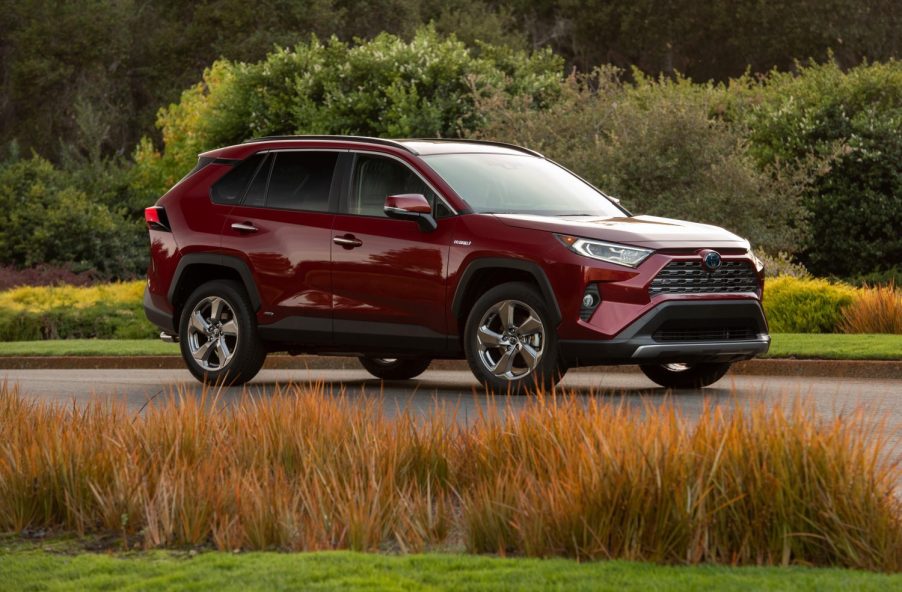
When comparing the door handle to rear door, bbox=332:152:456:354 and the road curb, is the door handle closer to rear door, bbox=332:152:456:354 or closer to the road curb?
rear door, bbox=332:152:456:354

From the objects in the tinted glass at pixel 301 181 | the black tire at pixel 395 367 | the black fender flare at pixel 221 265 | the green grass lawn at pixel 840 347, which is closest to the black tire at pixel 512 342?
the tinted glass at pixel 301 181

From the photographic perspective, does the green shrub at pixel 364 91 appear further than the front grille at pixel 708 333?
Yes

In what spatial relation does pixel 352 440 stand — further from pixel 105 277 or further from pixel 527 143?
pixel 105 277

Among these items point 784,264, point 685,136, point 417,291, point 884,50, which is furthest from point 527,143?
point 884,50

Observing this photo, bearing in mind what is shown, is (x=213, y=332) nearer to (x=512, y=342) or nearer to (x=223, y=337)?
(x=223, y=337)

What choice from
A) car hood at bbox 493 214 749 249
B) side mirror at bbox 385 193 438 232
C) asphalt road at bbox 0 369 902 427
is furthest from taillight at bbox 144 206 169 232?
car hood at bbox 493 214 749 249

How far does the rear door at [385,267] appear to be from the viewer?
12.9 metres

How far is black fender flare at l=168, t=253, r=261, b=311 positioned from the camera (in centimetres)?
1407

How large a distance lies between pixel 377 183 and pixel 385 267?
88 centimetres

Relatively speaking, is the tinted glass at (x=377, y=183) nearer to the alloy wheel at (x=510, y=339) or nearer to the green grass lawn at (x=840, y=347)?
the alloy wheel at (x=510, y=339)

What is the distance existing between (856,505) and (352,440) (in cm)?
269

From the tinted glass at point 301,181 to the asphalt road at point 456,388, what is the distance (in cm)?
149

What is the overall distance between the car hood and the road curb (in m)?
3.12

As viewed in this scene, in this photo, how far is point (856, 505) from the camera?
20.8 feet
